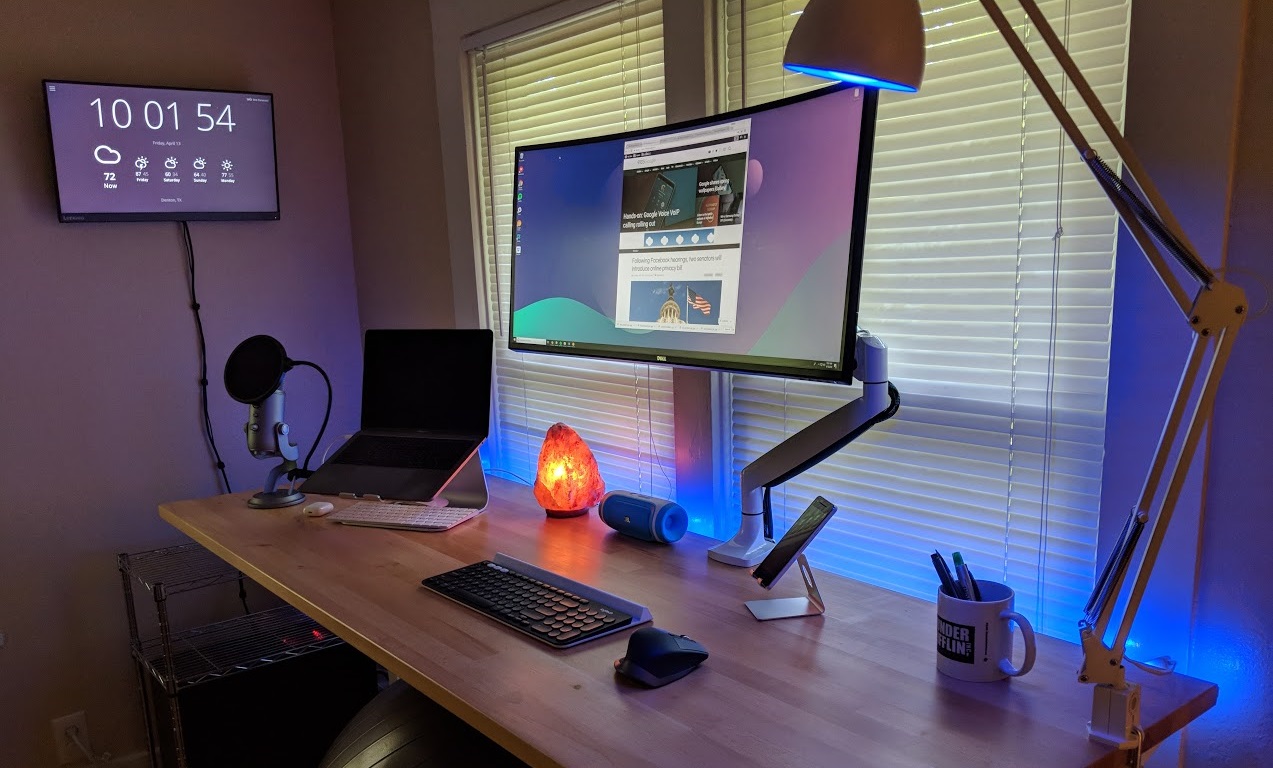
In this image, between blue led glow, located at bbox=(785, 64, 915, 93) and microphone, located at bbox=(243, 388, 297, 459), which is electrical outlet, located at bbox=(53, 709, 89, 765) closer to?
microphone, located at bbox=(243, 388, 297, 459)

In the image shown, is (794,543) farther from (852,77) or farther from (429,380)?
(429,380)

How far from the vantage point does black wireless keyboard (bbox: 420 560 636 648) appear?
1.26 meters

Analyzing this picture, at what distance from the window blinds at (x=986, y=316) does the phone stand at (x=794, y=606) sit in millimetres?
290

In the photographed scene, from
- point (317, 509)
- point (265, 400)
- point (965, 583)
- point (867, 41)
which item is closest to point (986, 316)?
point (965, 583)

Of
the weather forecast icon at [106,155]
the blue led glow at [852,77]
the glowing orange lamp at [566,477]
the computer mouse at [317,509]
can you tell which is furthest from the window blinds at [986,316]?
the weather forecast icon at [106,155]

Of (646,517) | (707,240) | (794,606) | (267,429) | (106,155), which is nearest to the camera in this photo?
(794,606)

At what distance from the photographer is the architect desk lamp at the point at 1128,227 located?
91 cm

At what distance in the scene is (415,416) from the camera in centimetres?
214

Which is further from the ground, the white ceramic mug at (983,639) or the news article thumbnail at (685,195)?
the news article thumbnail at (685,195)

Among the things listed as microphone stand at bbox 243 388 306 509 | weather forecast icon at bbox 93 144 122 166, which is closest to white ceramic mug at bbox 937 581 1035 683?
microphone stand at bbox 243 388 306 509

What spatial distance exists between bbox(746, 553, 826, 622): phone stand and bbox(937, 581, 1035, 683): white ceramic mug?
0.83ft

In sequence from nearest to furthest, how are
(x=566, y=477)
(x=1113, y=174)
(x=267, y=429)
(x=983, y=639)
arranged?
(x=1113, y=174), (x=983, y=639), (x=566, y=477), (x=267, y=429)

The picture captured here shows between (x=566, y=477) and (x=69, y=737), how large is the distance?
1.77m

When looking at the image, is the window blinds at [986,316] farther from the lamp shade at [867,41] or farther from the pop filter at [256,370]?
the pop filter at [256,370]
